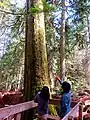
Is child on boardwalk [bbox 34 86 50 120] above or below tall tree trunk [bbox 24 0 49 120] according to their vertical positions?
below

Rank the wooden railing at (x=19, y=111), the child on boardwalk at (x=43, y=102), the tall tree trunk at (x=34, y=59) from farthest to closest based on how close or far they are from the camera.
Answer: the tall tree trunk at (x=34, y=59) < the child on boardwalk at (x=43, y=102) < the wooden railing at (x=19, y=111)

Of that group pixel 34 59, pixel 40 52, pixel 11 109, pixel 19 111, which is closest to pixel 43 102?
pixel 19 111

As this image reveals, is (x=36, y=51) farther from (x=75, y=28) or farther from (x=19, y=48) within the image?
(x=19, y=48)

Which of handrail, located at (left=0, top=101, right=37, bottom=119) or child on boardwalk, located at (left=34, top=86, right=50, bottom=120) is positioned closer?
handrail, located at (left=0, top=101, right=37, bottom=119)

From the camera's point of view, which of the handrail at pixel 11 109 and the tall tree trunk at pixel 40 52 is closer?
the handrail at pixel 11 109

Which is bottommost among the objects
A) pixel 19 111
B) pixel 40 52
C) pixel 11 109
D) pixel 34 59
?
pixel 19 111

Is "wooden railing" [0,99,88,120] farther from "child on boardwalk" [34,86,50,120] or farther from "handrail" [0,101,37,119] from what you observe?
"child on boardwalk" [34,86,50,120]

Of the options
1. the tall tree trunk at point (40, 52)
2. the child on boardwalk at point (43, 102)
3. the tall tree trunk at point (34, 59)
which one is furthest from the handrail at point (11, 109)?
the tall tree trunk at point (40, 52)

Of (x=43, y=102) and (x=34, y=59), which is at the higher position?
(x=34, y=59)

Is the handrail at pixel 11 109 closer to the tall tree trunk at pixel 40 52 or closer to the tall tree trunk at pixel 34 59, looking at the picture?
the tall tree trunk at pixel 34 59

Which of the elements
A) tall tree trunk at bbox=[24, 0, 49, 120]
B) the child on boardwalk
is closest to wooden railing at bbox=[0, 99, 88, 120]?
the child on boardwalk

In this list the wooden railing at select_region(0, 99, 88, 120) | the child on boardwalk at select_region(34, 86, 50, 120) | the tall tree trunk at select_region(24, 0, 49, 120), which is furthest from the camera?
the tall tree trunk at select_region(24, 0, 49, 120)

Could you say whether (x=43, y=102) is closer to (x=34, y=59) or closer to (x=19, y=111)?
(x=19, y=111)

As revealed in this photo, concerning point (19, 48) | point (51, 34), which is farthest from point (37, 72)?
point (19, 48)
